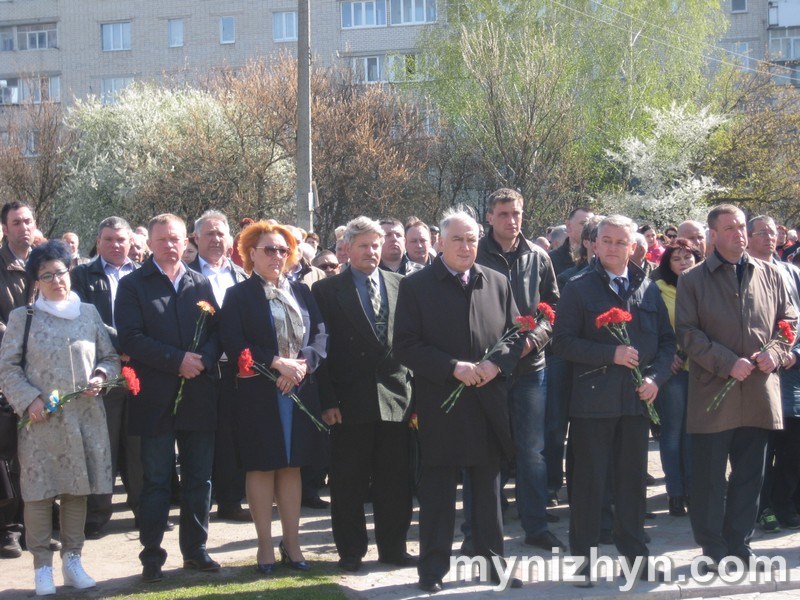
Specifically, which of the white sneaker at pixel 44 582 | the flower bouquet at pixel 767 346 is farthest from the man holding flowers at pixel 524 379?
the white sneaker at pixel 44 582

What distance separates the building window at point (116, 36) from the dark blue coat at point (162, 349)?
45.0 metres

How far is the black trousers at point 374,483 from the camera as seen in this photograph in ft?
21.6

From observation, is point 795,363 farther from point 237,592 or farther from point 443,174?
point 443,174

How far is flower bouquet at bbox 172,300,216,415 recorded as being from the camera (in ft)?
20.4

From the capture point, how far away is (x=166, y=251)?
6.42 metres

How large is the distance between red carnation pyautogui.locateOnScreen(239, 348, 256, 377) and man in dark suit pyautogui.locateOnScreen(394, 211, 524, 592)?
92cm

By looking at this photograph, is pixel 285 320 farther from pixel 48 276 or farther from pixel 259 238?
pixel 48 276

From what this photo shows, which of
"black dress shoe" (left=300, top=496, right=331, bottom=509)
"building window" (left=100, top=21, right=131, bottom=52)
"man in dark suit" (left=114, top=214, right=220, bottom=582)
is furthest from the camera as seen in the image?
"building window" (left=100, top=21, right=131, bottom=52)

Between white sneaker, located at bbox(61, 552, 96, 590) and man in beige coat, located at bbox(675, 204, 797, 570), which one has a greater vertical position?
man in beige coat, located at bbox(675, 204, 797, 570)

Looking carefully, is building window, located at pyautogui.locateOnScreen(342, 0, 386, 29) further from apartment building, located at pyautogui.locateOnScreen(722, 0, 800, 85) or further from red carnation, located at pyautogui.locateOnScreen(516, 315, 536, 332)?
red carnation, located at pyautogui.locateOnScreen(516, 315, 536, 332)

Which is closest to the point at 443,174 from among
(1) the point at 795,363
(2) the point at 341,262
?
Result: (2) the point at 341,262

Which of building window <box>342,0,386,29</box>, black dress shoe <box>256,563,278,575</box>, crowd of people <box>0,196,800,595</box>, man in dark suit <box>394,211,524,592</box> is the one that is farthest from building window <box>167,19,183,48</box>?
black dress shoe <box>256,563,278,575</box>

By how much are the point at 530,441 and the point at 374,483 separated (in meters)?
1.21

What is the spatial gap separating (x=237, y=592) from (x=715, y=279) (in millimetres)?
3696
